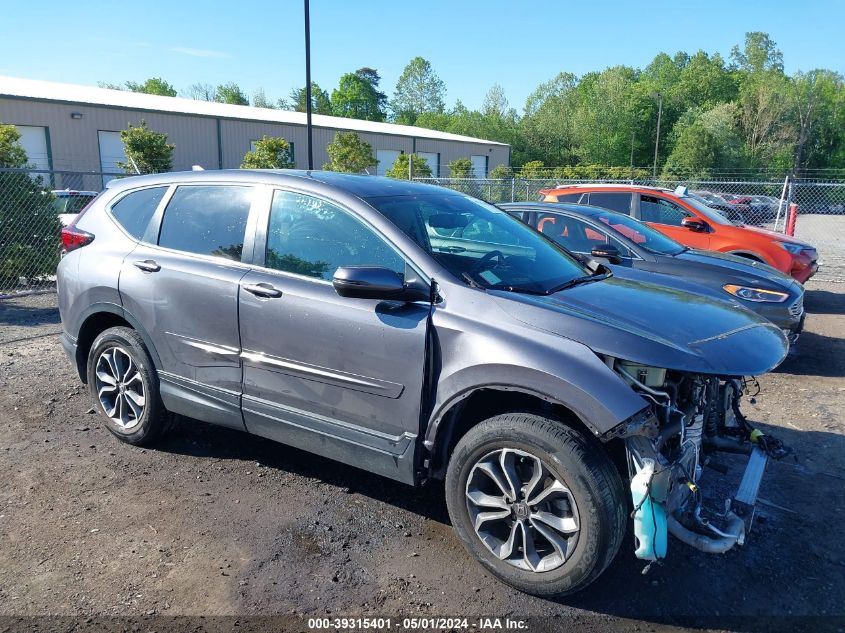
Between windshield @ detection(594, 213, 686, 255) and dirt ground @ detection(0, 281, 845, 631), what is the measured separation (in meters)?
2.91

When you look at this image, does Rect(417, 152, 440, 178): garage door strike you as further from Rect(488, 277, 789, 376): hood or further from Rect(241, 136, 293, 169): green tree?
A: Rect(488, 277, 789, 376): hood

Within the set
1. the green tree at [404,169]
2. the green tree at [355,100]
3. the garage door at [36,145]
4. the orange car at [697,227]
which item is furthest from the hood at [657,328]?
the green tree at [355,100]

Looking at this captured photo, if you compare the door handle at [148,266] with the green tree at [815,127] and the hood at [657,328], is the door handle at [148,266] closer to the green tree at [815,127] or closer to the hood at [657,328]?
the hood at [657,328]

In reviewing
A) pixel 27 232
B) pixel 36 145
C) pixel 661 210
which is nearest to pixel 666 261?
pixel 661 210

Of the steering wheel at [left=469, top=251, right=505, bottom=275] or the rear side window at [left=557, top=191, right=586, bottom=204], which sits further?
the rear side window at [left=557, top=191, right=586, bottom=204]

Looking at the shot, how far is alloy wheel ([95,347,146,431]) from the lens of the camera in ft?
14.6

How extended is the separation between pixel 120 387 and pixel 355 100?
93.8 meters

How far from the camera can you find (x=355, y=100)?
92.6 meters

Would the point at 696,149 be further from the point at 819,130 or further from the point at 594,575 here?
the point at 594,575

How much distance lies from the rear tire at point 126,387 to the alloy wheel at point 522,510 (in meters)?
2.41

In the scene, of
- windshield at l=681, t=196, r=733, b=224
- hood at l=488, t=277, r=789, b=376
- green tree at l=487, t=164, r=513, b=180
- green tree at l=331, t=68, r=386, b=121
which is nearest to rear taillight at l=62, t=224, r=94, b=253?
hood at l=488, t=277, r=789, b=376

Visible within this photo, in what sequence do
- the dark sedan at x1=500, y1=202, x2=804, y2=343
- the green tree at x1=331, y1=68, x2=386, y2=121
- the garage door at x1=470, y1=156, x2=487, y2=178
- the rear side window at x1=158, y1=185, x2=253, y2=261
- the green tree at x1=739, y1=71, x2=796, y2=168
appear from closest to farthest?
1. the rear side window at x1=158, y1=185, x2=253, y2=261
2. the dark sedan at x1=500, y1=202, x2=804, y2=343
3. the garage door at x1=470, y1=156, x2=487, y2=178
4. the green tree at x1=739, y1=71, x2=796, y2=168
5. the green tree at x1=331, y1=68, x2=386, y2=121

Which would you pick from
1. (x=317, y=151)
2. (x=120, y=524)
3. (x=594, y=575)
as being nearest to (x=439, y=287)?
(x=594, y=575)

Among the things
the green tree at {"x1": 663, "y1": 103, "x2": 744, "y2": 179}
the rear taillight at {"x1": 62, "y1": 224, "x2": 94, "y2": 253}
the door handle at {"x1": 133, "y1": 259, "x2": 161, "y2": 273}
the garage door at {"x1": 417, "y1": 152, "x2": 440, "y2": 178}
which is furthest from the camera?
the green tree at {"x1": 663, "y1": 103, "x2": 744, "y2": 179}
